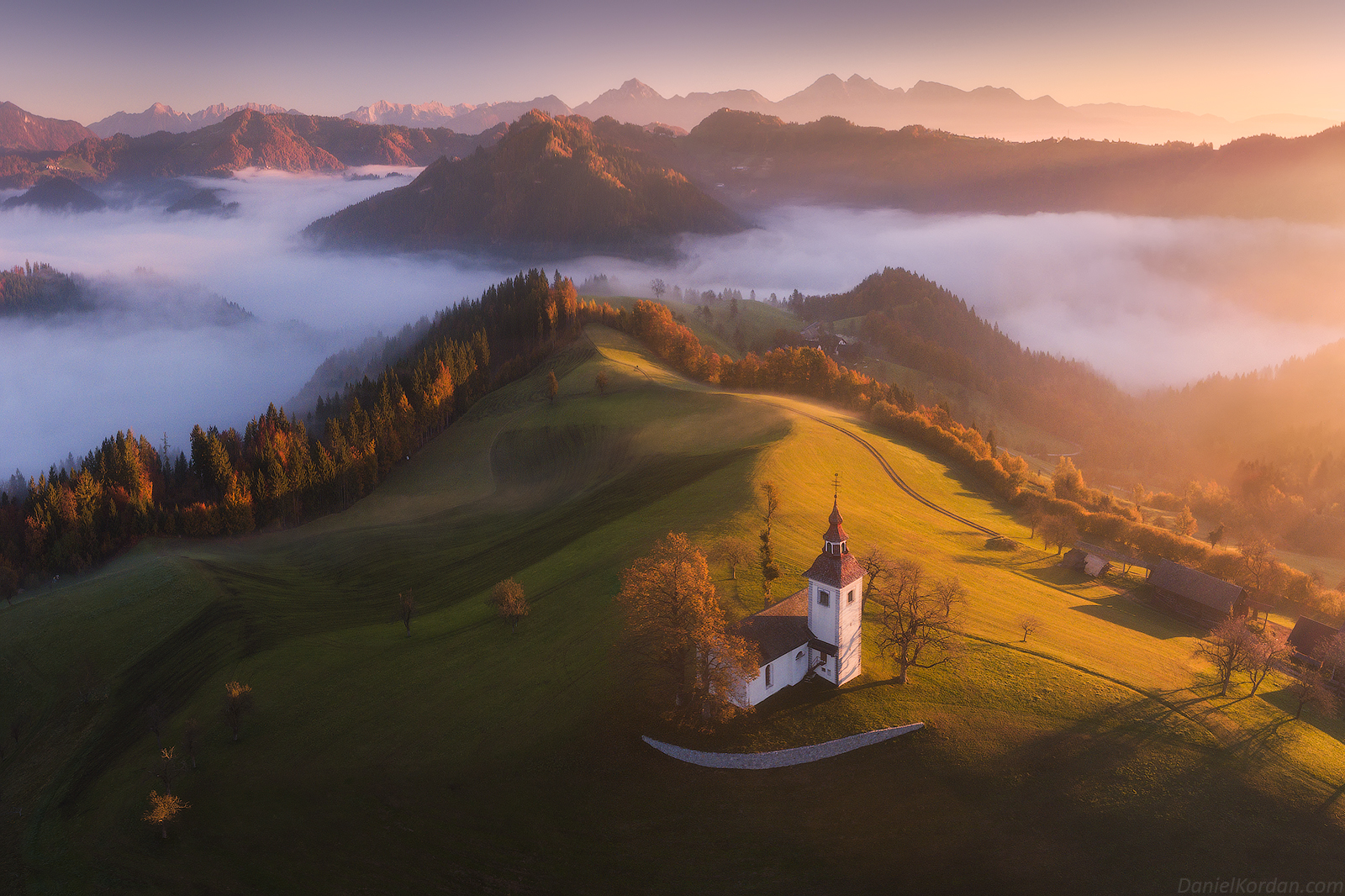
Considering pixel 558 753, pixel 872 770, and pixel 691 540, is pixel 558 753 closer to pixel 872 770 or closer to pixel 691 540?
pixel 872 770

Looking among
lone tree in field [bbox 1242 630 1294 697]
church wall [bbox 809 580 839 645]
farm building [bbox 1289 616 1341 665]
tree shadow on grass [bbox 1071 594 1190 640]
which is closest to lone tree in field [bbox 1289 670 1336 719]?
lone tree in field [bbox 1242 630 1294 697]

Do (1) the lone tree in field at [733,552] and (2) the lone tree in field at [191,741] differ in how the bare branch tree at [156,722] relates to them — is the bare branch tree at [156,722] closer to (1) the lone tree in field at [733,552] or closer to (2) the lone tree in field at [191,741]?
(2) the lone tree in field at [191,741]

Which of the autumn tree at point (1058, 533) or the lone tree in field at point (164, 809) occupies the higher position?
the autumn tree at point (1058, 533)

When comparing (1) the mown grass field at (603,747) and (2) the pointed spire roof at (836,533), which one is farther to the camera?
(2) the pointed spire roof at (836,533)

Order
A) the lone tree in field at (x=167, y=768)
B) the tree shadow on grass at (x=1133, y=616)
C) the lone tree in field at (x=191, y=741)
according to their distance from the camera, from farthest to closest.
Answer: the tree shadow on grass at (x=1133, y=616)
the lone tree in field at (x=191, y=741)
the lone tree in field at (x=167, y=768)

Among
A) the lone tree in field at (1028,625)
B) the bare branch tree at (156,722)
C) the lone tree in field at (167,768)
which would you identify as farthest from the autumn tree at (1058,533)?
the bare branch tree at (156,722)

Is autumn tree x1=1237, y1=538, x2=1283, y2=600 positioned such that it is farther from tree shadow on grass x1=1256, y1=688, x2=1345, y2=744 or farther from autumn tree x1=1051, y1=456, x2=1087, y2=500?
tree shadow on grass x1=1256, y1=688, x2=1345, y2=744
